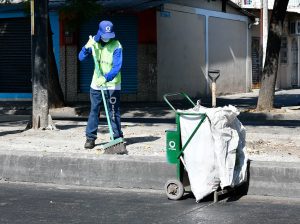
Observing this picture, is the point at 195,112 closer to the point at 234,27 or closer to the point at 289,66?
the point at 234,27

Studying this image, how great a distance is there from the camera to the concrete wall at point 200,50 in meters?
23.7

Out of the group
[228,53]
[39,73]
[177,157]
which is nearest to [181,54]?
[228,53]

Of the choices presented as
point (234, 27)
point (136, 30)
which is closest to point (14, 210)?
point (136, 30)

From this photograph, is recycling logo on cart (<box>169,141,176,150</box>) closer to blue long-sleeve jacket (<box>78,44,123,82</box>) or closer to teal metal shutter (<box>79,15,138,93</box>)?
blue long-sleeve jacket (<box>78,44,123,82</box>)

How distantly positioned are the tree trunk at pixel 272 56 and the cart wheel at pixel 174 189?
1052 centimetres

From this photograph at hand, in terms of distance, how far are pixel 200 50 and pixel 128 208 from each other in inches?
770

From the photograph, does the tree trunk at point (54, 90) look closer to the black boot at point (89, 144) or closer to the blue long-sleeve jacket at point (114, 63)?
the black boot at point (89, 144)

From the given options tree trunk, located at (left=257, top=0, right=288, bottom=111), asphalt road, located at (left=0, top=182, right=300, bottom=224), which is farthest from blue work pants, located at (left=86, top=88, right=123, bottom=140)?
tree trunk, located at (left=257, top=0, right=288, bottom=111)

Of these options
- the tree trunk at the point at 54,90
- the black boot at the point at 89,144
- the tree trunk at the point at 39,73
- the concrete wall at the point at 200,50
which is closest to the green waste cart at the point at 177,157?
the black boot at the point at 89,144

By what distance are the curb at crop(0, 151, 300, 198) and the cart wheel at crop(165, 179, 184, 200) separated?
0.43 metres

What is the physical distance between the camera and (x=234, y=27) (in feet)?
96.2

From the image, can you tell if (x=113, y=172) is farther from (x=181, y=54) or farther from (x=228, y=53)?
(x=228, y=53)

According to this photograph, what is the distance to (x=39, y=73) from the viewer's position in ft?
37.9

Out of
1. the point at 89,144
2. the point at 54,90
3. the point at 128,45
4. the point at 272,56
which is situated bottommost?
the point at 89,144
